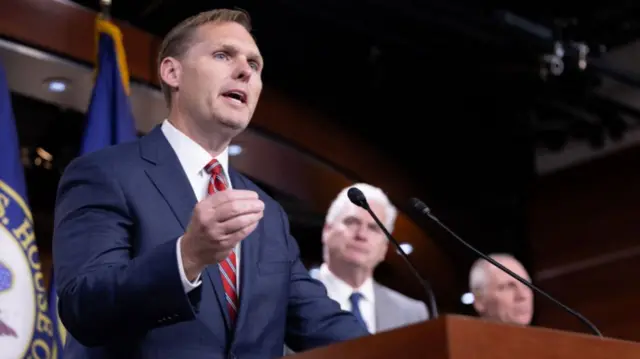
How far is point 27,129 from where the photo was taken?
5023 mm

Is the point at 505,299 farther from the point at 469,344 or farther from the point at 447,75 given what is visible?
the point at 469,344

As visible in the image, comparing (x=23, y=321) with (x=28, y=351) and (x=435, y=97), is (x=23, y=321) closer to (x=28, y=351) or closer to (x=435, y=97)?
(x=28, y=351)

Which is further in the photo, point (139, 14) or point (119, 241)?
point (139, 14)

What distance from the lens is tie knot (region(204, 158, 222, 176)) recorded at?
1943 mm

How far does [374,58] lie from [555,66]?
1096 millimetres

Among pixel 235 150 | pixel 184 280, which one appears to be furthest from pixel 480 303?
pixel 184 280

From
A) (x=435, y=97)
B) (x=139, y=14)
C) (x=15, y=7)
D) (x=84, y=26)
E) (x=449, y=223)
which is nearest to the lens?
(x=15, y=7)

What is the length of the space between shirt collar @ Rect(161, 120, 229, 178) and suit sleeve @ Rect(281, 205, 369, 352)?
26 cm

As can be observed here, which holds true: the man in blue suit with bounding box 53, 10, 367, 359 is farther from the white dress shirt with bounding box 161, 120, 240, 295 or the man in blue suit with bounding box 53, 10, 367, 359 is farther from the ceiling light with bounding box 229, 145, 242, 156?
the ceiling light with bounding box 229, 145, 242, 156

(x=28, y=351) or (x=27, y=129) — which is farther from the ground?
(x=27, y=129)

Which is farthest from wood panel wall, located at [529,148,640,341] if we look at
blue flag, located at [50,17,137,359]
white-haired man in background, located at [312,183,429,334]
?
blue flag, located at [50,17,137,359]

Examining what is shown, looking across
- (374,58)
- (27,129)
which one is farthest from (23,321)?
(374,58)

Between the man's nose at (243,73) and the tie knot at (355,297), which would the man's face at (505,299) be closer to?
the tie knot at (355,297)

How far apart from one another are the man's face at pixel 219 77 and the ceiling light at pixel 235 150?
310 centimetres
